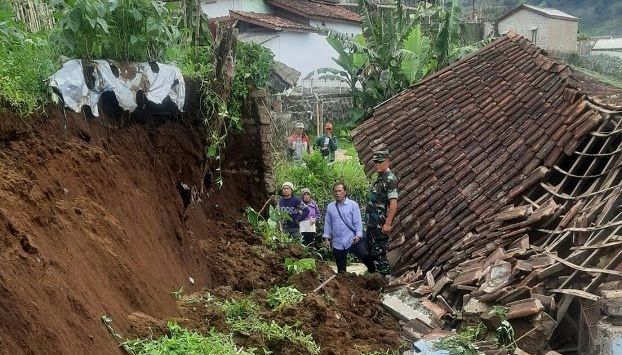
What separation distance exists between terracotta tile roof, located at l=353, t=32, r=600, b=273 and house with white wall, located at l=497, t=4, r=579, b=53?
61.0 ft

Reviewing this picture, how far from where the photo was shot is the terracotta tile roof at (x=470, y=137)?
32.7 feet

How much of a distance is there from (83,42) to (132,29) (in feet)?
2.01

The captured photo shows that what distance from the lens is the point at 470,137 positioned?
11.5m

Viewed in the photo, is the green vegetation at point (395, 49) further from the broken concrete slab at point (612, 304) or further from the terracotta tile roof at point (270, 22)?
the broken concrete slab at point (612, 304)

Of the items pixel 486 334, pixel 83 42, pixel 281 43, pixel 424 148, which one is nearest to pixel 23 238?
pixel 83 42

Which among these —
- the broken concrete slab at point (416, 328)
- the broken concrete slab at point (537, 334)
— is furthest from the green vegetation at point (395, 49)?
the broken concrete slab at point (537, 334)

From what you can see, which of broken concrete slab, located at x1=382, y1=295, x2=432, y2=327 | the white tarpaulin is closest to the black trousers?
broken concrete slab, located at x1=382, y1=295, x2=432, y2=327

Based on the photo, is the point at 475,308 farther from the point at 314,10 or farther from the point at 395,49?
the point at 314,10

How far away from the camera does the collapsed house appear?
7457 mm

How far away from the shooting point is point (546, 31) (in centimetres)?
3166

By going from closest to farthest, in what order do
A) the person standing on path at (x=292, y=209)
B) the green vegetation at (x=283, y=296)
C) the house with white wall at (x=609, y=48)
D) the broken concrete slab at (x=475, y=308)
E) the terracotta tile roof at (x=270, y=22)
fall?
the green vegetation at (x=283, y=296), the broken concrete slab at (x=475, y=308), the person standing on path at (x=292, y=209), the house with white wall at (x=609, y=48), the terracotta tile roof at (x=270, y=22)

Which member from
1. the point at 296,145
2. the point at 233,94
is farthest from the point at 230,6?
the point at 233,94

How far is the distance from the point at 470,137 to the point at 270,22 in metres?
17.5

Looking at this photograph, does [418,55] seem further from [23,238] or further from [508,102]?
[23,238]
